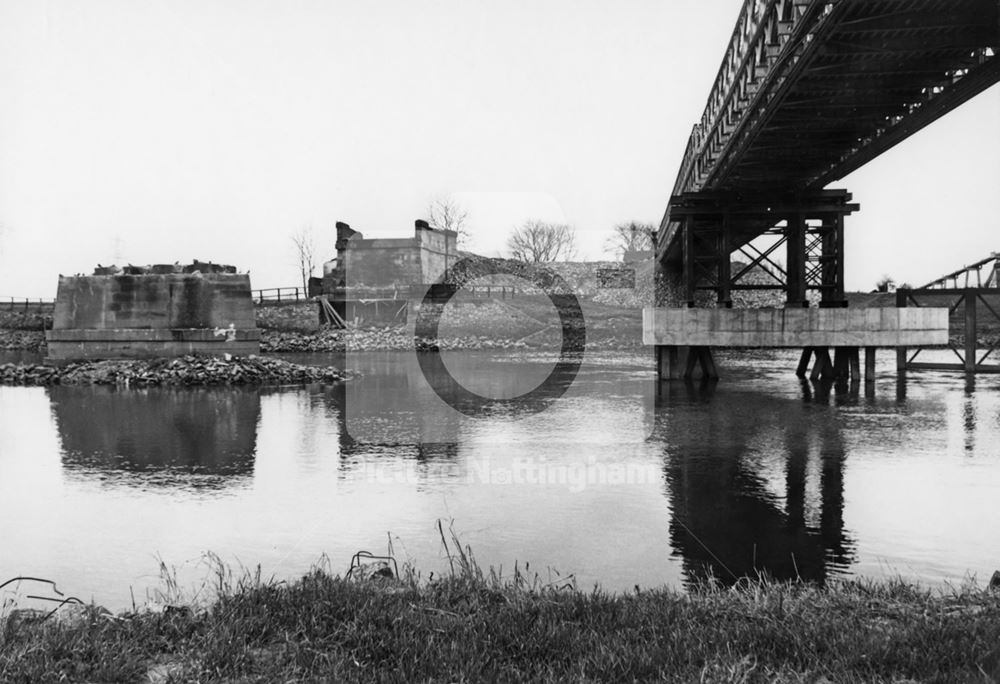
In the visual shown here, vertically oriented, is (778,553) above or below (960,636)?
below

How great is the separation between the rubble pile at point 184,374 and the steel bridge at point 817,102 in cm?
1390

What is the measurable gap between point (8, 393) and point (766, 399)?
74.6ft

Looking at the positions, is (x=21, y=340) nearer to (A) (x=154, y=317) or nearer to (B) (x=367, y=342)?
(B) (x=367, y=342)

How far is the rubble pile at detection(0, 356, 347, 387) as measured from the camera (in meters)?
26.3

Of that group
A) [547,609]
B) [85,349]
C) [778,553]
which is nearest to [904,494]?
[778,553]

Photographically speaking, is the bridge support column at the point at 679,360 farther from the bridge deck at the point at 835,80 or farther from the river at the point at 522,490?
the bridge deck at the point at 835,80

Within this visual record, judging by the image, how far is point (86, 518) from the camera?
8391 mm

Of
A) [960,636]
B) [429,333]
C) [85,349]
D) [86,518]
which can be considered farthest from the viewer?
[429,333]

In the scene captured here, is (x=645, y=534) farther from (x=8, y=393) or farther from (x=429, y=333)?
(x=429, y=333)

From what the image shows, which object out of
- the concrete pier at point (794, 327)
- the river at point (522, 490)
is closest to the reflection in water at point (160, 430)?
the river at point (522, 490)

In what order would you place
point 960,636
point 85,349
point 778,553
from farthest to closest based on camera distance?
point 85,349 → point 778,553 → point 960,636

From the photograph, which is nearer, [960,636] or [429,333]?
[960,636]

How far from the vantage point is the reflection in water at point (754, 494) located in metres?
6.62

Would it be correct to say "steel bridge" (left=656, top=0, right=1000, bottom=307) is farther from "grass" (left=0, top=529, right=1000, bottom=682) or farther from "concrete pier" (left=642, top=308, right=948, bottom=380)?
"grass" (left=0, top=529, right=1000, bottom=682)
